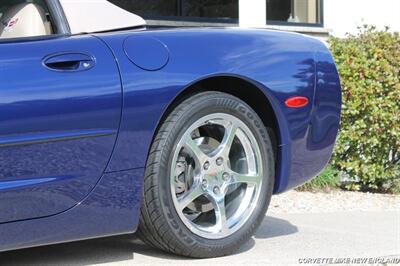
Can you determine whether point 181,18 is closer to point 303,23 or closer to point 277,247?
point 303,23

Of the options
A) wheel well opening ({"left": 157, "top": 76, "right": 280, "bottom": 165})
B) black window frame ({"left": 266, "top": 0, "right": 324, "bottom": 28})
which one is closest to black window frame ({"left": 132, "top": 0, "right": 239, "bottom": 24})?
black window frame ({"left": 266, "top": 0, "right": 324, "bottom": 28})

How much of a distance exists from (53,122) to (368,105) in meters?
4.08

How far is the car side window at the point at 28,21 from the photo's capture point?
3.72 m

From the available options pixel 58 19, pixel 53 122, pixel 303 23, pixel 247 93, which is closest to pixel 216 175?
pixel 247 93

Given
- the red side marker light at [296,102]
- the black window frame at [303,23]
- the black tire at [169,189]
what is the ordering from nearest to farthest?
the black tire at [169,189], the red side marker light at [296,102], the black window frame at [303,23]

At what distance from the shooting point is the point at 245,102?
13.3ft

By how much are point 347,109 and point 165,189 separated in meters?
3.40

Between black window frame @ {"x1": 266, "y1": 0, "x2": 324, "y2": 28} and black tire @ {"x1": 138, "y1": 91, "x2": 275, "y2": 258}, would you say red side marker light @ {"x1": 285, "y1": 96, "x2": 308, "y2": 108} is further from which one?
black window frame @ {"x1": 266, "y1": 0, "x2": 324, "y2": 28}

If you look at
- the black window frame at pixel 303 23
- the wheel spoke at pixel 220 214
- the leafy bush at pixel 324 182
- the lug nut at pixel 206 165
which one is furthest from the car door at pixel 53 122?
the black window frame at pixel 303 23

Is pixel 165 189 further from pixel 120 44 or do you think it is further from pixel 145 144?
pixel 120 44

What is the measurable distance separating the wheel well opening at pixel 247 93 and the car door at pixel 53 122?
1.94ft

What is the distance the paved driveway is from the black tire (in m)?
0.11

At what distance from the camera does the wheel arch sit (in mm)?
3838

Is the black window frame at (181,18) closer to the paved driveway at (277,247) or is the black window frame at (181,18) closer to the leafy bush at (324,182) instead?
the leafy bush at (324,182)
